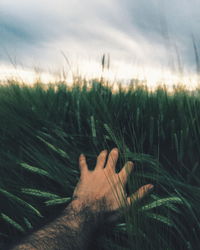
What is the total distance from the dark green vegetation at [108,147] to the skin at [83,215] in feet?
0.15

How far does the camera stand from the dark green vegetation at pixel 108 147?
820mm

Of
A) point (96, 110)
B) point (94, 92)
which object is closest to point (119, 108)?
point (96, 110)

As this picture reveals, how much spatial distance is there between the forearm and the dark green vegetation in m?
0.06

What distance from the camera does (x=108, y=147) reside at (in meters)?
1.03

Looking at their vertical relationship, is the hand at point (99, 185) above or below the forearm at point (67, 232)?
above

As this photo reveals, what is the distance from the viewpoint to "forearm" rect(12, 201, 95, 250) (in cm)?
82

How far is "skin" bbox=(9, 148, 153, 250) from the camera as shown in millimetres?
825

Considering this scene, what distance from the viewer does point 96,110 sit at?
127 cm

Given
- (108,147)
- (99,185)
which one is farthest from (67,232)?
(108,147)

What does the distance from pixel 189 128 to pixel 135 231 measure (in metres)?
0.58

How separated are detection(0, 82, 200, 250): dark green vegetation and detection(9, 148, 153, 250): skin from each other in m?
0.05

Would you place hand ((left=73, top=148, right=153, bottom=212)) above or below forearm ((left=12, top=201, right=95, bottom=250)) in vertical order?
above

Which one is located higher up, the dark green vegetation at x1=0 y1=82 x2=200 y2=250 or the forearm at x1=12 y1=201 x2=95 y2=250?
the dark green vegetation at x1=0 y1=82 x2=200 y2=250

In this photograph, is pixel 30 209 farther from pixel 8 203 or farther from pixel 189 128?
pixel 189 128
